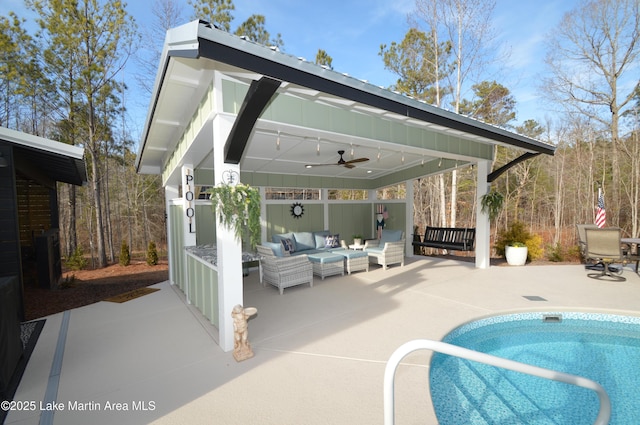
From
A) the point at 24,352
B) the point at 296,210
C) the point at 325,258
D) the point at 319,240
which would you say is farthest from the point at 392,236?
the point at 24,352

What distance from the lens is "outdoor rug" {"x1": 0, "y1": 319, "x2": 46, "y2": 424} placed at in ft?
8.38

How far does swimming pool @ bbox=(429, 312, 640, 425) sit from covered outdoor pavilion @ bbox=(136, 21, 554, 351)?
2487 mm

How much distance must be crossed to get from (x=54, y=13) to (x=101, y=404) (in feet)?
36.3

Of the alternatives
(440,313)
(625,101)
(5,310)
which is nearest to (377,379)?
(440,313)

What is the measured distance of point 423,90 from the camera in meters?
11.7

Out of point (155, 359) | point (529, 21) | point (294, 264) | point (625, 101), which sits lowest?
point (155, 359)

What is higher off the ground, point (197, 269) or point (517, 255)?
point (197, 269)

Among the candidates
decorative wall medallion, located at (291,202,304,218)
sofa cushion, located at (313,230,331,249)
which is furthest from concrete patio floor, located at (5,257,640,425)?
decorative wall medallion, located at (291,202,304,218)

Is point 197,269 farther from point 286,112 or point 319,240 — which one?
point 319,240

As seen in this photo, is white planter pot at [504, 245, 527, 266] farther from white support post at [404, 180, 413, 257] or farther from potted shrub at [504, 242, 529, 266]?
white support post at [404, 180, 413, 257]

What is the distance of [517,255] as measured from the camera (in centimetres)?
741

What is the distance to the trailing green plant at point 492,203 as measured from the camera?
6.93m

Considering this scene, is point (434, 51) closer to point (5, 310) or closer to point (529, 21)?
point (529, 21)

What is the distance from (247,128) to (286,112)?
0.82m
